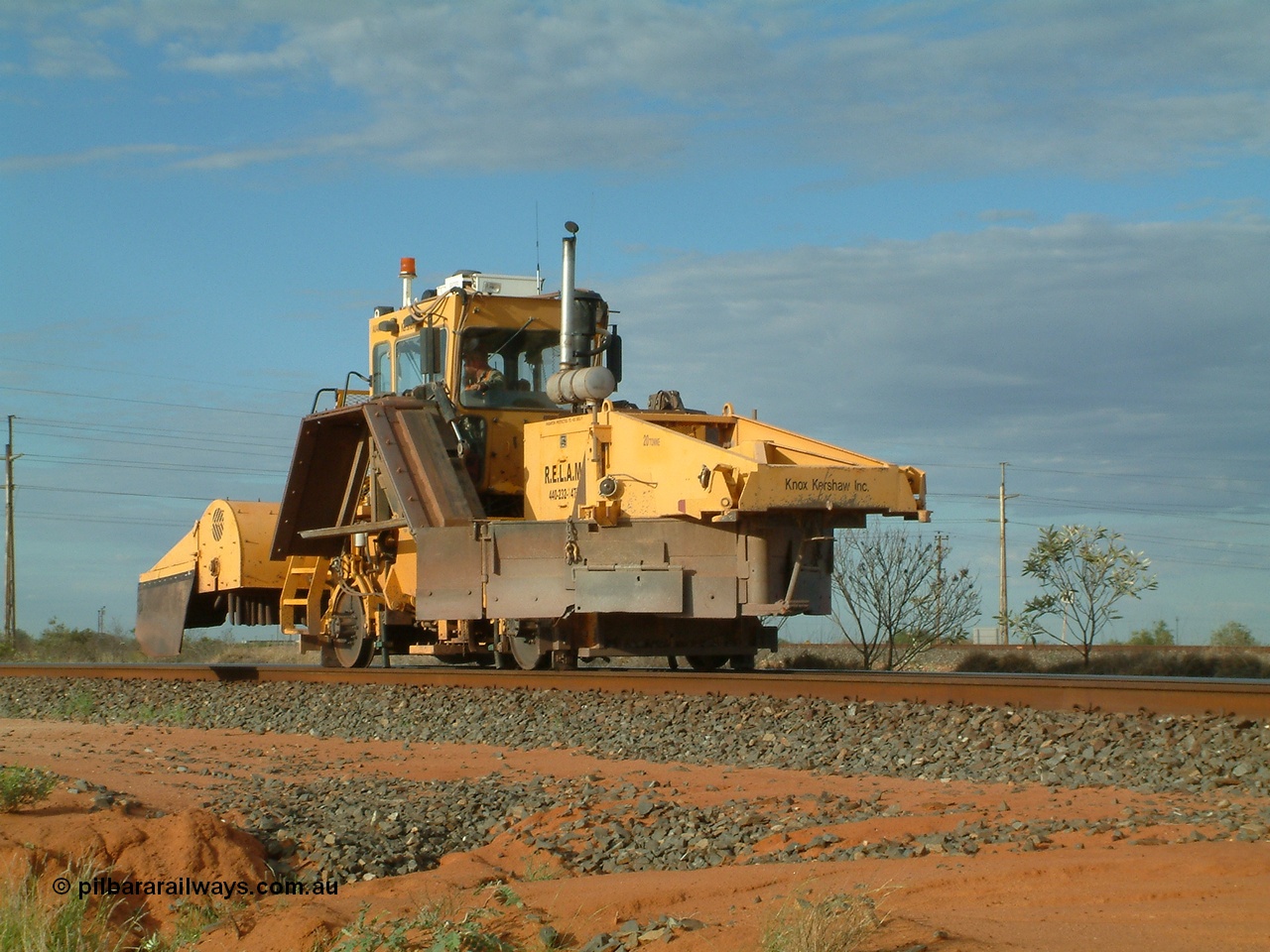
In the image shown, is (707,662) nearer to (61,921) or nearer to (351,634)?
(351,634)

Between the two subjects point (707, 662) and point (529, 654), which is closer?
point (529, 654)

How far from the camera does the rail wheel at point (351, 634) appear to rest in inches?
667

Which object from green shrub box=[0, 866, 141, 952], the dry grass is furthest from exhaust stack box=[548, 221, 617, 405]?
the dry grass

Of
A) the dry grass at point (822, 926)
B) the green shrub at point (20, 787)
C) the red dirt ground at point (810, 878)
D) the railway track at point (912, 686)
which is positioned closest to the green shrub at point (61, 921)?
the red dirt ground at point (810, 878)

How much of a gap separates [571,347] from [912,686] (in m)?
5.54

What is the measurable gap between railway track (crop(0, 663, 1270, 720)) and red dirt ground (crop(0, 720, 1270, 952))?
1891 millimetres

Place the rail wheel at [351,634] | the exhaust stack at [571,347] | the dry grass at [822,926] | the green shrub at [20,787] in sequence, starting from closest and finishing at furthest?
the dry grass at [822,926] → the green shrub at [20,787] → the exhaust stack at [571,347] → the rail wheel at [351,634]

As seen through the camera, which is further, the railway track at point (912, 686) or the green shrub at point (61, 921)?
the railway track at point (912, 686)

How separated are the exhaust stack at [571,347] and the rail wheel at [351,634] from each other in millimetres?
4061

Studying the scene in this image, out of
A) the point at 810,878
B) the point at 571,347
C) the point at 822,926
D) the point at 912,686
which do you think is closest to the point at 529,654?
the point at 571,347

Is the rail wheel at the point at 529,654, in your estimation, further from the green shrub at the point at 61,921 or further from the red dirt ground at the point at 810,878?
the green shrub at the point at 61,921

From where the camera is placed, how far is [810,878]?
6.00 m

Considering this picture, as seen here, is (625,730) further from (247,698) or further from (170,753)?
(247,698)

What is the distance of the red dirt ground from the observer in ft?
16.5
